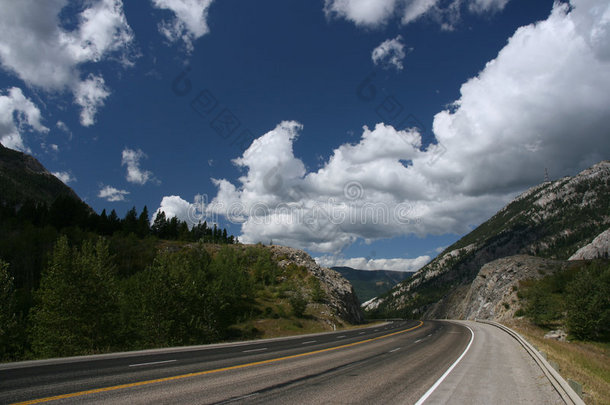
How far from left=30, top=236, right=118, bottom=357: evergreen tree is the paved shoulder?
87.7 feet

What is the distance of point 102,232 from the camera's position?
10581 cm

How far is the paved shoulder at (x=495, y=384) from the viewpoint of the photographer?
928 cm

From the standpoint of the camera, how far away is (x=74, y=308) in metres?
28.1

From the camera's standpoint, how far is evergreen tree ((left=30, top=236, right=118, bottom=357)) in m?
26.9

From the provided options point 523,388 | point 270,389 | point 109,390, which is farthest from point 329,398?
point 523,388

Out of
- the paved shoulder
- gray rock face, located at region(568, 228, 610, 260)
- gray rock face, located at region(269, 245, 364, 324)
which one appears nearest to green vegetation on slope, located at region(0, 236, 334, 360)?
the paved shoulder

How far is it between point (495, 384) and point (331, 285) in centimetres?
6024

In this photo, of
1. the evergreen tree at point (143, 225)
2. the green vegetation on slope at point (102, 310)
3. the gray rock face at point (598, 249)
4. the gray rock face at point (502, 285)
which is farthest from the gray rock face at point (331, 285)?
the gray rock face at point (598, 249)

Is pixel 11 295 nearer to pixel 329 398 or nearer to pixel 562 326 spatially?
pixel 329 398

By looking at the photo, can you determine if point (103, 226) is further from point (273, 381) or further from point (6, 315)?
point (273, 381)

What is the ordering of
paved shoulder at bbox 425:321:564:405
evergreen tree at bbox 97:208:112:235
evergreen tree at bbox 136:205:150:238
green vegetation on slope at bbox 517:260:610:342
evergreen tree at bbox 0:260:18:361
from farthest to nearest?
evergreen tree at bbox 136:205:150:238
evergreen tree at bbox 97:208:112:235
green vegetation on slope at bbox 517:260:610:342
evergreen tree at bbox 0:260:18:361
paved shoulder at bbox 425:321:564:405

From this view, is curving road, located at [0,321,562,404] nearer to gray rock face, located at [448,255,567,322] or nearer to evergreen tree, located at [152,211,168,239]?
gray rock face, located at [448,255,567,322]

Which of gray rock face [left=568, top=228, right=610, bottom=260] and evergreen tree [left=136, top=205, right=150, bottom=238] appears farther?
gray rock face [left=568, top=228, right=610, bottom=260]

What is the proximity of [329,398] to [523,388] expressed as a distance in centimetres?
693
